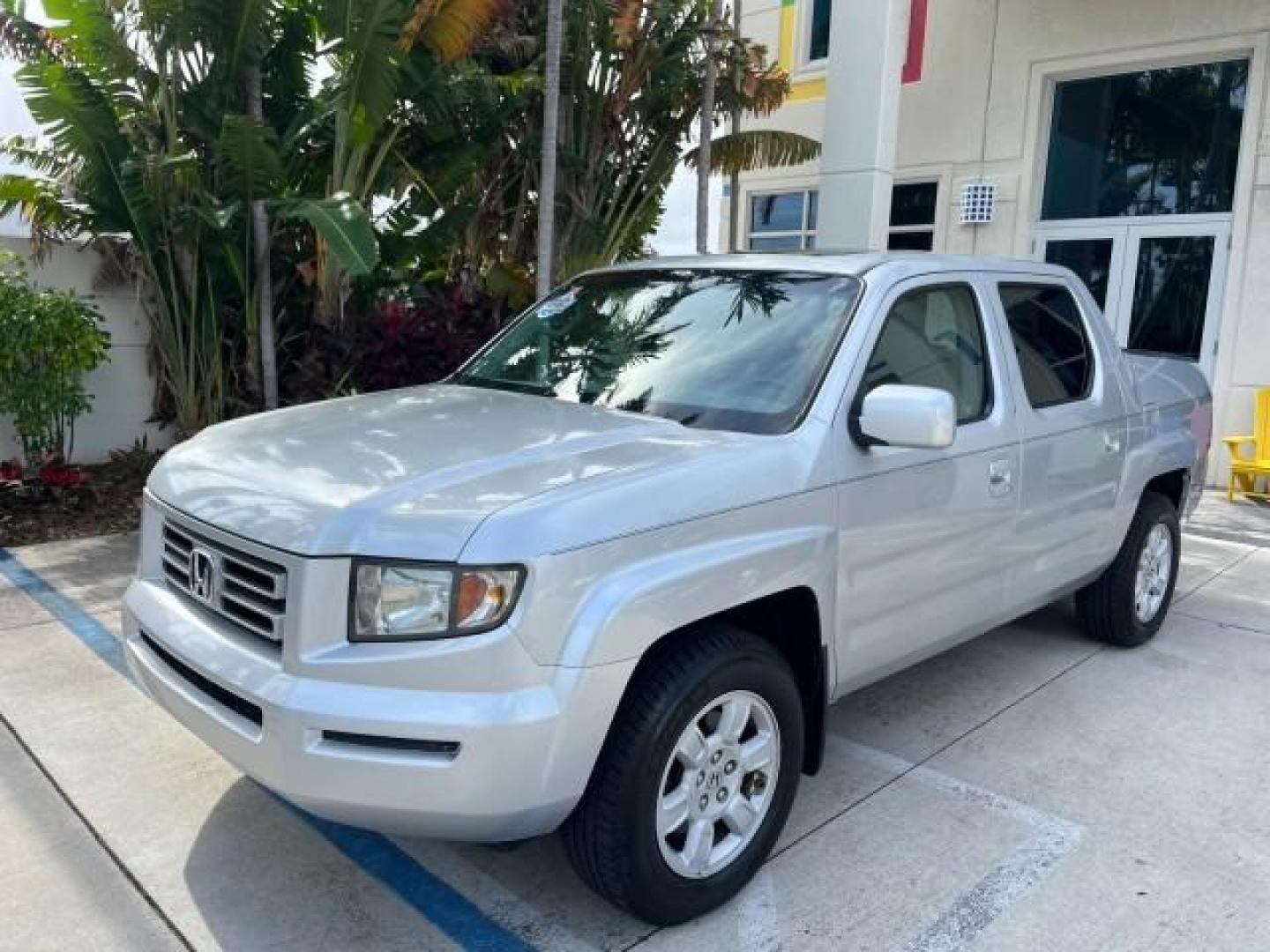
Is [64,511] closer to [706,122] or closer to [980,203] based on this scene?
[706,122]

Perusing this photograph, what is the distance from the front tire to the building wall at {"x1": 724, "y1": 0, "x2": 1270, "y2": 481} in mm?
8714

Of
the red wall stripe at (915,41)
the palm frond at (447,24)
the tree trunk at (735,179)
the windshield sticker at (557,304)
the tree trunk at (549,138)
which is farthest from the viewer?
the red wall stripe at (915,41)

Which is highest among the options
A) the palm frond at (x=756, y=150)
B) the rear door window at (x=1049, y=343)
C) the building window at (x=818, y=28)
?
the building window at (x=818, y=28)

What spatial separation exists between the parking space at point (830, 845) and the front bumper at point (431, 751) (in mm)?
579

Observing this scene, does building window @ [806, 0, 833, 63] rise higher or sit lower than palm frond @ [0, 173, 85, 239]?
higher

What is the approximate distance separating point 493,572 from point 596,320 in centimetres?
187

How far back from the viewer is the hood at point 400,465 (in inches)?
96.8

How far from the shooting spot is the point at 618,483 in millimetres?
2617

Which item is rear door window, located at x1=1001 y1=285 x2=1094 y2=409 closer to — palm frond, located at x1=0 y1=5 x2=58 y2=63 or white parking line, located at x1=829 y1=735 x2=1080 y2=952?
white parking line, located at x1=829 y1=735 x2=1080 y2=952

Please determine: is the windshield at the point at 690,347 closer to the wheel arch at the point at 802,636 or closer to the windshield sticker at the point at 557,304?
the windshield sticker at the point at 557,304

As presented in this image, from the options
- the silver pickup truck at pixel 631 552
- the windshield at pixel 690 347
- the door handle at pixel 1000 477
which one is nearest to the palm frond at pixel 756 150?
the silver pickup truck at pixel 631 552

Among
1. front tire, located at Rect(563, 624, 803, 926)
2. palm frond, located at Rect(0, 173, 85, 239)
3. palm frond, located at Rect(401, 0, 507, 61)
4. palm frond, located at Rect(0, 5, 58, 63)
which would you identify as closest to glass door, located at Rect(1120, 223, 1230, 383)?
palm frond, located at Rect(401, 0, 507, 61)

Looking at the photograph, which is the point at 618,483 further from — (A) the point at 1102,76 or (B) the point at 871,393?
(A) the point at 1102,76

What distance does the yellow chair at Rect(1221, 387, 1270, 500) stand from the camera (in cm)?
903
